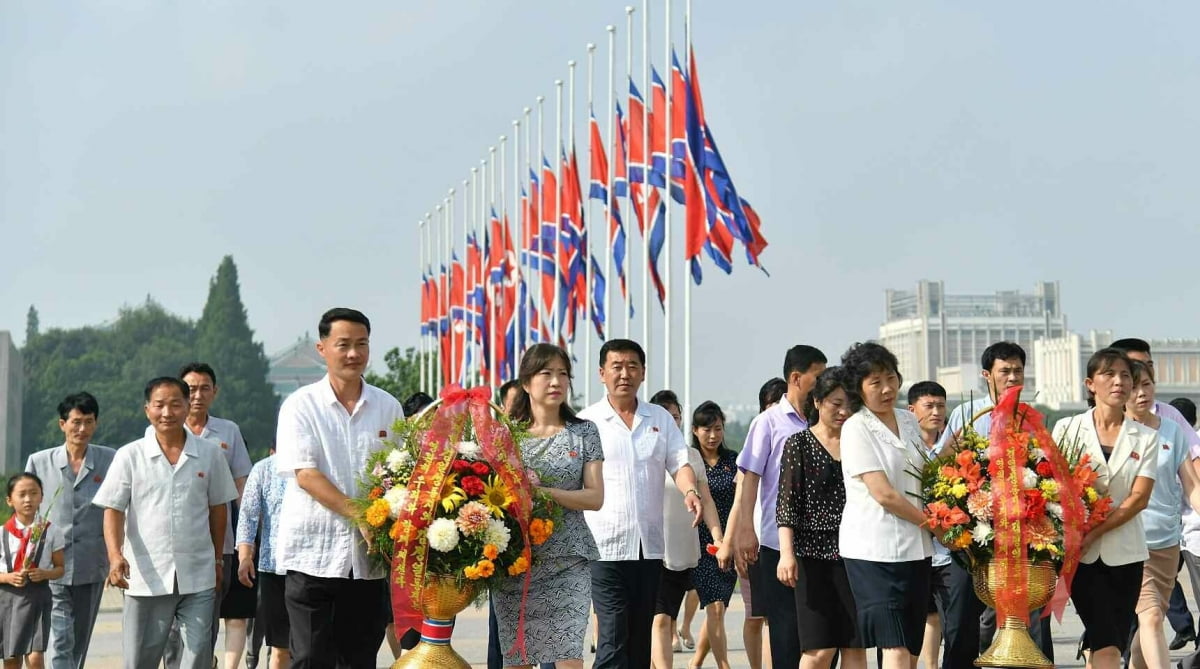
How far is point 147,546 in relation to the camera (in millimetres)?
7992

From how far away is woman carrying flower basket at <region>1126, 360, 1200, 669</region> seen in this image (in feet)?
27.3

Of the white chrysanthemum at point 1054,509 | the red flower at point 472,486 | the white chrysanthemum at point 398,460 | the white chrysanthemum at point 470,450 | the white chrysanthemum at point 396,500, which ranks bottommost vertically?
the white chrysanthemum at point 1054,509

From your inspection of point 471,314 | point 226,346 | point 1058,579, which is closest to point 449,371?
point 471,314

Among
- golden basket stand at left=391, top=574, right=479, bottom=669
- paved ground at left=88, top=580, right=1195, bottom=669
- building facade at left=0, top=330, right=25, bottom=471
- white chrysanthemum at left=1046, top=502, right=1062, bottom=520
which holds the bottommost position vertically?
paved ground at left=88, top=580, right=1195, bottom=669

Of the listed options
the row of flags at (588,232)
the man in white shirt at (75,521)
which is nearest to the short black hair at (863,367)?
the man in white shirt at (75,521)

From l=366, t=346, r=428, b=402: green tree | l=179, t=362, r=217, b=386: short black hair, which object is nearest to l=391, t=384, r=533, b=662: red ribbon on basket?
l=179, t=362, r=217, b=386: short black hair

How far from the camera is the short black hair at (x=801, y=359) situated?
8.71 m

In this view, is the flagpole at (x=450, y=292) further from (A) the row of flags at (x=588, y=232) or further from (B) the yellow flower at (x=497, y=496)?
(B) the yellow flower at (x=497, y=496)

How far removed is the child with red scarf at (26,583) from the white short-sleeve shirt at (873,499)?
15.6 ft

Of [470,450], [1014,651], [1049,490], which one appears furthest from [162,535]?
[1049,490]

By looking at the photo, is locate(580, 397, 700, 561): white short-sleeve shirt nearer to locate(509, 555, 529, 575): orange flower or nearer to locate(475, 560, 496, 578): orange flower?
locate(509, 555, 529, 575): orange flower

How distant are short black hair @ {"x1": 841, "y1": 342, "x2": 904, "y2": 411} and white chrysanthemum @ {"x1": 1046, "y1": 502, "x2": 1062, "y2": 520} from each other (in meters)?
0.90

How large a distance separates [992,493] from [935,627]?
2.79m

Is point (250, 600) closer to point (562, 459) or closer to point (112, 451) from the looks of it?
point (112, 451)
